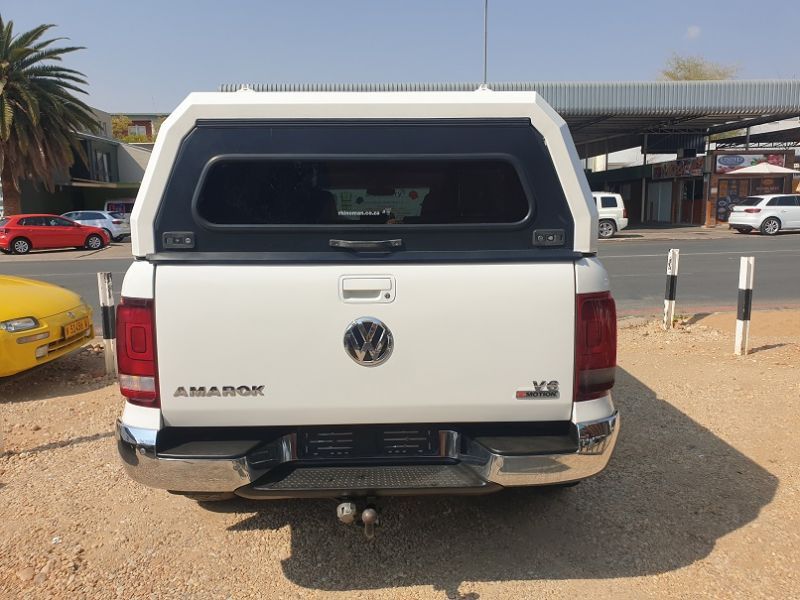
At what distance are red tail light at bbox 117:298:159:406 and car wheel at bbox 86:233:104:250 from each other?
24.6m

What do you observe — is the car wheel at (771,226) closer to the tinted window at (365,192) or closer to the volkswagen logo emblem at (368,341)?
the tinted window at (365,192)

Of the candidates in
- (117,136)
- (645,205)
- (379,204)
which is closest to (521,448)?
(379,204)

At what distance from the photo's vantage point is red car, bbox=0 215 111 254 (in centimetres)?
2281

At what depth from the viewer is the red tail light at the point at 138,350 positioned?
2607 mm

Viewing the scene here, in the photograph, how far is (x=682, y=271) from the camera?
45.8 feet

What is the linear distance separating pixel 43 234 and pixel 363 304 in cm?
2457

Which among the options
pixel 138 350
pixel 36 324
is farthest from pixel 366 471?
pixel 36 324

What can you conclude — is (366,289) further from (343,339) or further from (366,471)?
(366,471)

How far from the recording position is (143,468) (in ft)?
8.84

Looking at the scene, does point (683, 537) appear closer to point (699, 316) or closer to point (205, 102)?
point (205, 102)

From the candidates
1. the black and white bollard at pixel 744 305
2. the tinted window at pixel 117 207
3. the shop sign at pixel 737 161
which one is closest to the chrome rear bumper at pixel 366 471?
the black and white bollard at pixel 744 305

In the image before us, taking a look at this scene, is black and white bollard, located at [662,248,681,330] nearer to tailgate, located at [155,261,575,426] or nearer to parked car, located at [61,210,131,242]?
tailgate, located at [155,261,575,426]

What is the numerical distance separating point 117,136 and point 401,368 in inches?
2791

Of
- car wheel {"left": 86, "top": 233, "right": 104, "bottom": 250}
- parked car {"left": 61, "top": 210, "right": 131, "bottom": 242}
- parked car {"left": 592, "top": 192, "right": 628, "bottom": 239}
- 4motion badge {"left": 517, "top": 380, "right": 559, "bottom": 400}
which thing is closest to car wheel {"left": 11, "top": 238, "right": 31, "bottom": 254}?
car wheel {"left": 86, "top": 233, "right": 104, "bottom": 250}
